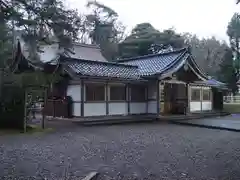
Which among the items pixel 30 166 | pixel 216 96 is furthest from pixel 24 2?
pixel 216 96

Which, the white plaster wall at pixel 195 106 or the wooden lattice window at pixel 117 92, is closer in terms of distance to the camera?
the wooden lattice window at pixel 117 92

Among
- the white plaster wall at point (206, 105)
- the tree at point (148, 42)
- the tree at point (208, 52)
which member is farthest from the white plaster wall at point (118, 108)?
the tree at point (208, 52)

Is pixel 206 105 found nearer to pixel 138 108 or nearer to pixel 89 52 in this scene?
pixel 138 108

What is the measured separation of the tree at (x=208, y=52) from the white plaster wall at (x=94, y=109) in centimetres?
2628

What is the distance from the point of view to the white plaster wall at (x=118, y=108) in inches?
627

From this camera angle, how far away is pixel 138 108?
17.3 m

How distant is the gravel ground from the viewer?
5309mm

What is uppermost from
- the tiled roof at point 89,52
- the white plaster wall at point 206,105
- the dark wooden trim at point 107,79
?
the tiled roof at point 89,52

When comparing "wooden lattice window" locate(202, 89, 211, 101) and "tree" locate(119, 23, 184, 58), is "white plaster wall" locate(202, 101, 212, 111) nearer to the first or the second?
"wooden lattice window" locate(202, 89, 211, 101)

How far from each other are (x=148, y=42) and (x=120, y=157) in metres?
28.3

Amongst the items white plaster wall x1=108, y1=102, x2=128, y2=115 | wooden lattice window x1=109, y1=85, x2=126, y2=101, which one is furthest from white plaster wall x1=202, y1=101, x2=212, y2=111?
wooden lattice window x1=109, y1=85, x2=126, y2=101

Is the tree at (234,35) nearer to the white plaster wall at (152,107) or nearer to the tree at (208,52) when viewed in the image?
the tree at (208,52)

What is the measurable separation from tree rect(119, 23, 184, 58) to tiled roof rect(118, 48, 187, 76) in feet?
43.8

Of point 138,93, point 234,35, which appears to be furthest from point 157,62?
point 234,35
